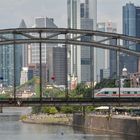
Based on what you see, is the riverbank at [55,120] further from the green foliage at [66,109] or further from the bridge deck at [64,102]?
the bridge deck at [64,102]

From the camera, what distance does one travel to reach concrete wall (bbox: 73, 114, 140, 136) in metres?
112

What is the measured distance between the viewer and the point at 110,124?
124562 mm

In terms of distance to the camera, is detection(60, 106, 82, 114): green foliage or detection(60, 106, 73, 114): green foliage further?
detection(60, 106, 73, 114): green foliage

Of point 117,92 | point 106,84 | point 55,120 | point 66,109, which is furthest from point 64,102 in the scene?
point 66,109

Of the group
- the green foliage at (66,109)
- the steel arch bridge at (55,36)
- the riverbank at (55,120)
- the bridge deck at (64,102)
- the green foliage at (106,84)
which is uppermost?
the steel arch bridge at (55,36)

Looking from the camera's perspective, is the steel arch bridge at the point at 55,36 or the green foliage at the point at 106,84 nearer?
the steel arch bridge at the point at 55,36

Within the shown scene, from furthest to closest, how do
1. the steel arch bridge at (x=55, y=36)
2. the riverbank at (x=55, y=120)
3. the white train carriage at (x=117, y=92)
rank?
the riverbank at (x=55, y=120)
the white train carriage at (x=117, y=92)
the steel arch bridge at (x=55, y=36)

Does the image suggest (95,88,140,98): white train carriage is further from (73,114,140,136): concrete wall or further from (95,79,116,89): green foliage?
(95,79,116,89): green foliage

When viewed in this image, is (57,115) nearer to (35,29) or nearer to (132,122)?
(132,122)

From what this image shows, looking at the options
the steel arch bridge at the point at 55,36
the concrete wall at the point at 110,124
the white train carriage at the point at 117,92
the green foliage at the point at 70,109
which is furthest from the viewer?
the green foliage at the point at 70,109

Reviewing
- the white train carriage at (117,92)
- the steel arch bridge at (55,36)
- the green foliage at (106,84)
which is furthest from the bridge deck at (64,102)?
the green foliage at (106,84)

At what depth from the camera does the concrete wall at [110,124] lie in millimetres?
111562

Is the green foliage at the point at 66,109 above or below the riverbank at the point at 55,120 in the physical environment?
above

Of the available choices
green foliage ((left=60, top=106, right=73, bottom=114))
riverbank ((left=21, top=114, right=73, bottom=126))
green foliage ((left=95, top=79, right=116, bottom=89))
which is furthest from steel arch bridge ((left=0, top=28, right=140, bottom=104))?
green foliage ((left=60, top=106, right=73, bottom=114))
